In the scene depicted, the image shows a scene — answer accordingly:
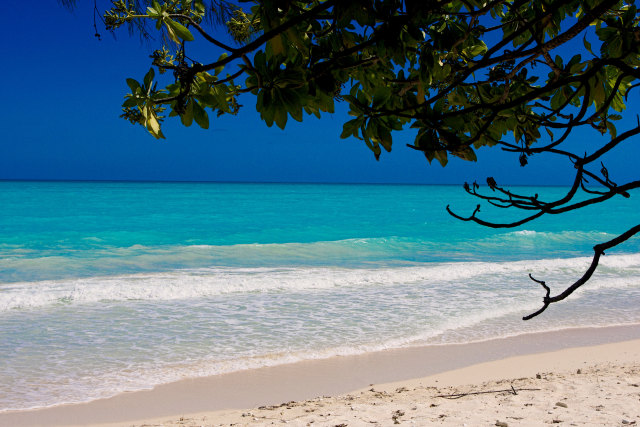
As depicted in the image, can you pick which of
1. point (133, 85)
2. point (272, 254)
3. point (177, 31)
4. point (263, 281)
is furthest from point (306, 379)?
point (272, 254)

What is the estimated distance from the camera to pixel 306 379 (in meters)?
5.23

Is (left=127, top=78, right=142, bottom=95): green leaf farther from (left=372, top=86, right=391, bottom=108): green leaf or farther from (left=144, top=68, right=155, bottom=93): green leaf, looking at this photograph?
(left=372, top=86, right=391, bottom=108): green leaf

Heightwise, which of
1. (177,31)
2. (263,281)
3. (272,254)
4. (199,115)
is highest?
(177,31)

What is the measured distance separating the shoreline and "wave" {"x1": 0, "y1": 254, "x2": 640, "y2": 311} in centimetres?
347

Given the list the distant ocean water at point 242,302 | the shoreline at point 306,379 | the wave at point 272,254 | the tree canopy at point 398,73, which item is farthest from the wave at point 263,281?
the tree canopy at point 398,73

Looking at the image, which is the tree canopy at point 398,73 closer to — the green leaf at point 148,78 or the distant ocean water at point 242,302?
the green leaf at point 148,78

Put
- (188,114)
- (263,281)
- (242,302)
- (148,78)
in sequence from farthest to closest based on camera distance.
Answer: (263,281)
(242,302)
(188,114)
(148,78)

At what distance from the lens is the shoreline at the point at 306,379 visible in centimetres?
445

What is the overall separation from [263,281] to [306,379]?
5179mm

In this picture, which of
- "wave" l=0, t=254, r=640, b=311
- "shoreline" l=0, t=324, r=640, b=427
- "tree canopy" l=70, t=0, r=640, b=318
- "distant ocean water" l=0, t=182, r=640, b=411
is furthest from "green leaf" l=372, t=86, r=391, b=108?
"wave" l=0, t=254, r=640, b=311

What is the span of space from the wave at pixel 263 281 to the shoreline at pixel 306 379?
3.47 metres

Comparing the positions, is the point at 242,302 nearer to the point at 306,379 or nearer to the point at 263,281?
the point at 263,281

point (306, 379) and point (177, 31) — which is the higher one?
point (177, 31)

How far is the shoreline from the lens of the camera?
4.45 metres
